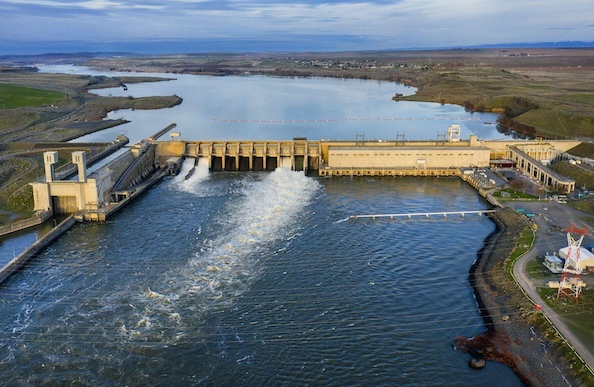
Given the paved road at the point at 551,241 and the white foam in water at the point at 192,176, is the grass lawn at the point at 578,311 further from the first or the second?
the white foam in water at the point at 192,176

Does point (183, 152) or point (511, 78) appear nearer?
point (183, 152)

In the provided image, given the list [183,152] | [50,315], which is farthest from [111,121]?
[50,315]

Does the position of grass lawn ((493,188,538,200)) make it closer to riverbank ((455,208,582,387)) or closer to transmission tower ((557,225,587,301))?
riverbank ((455,208,582,387))

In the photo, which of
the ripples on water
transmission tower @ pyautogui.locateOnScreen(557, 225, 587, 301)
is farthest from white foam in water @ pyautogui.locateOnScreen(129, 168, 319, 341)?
transmission tower @ pyautogui.locateOnScreen(557, 225, 587, 301)

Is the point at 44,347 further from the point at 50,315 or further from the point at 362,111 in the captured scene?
the point at 362,111

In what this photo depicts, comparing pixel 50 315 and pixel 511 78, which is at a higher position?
pixel 511 78
